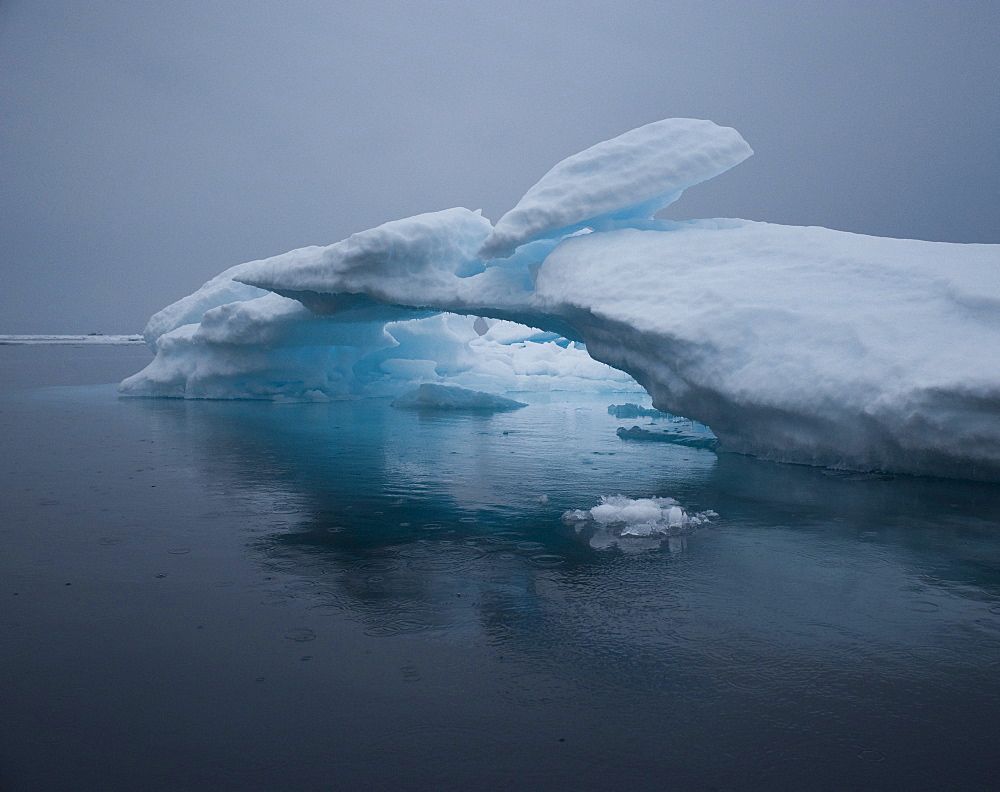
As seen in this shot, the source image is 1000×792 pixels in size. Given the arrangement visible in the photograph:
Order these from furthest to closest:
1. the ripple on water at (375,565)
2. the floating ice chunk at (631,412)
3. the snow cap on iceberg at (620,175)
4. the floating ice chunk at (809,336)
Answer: the floating ice chunk at (631,412), the snow cap on iceberg at (620,175), the floating ice chunk at (809,336), the ripple on water at (375,565)

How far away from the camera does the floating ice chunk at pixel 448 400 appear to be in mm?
15797

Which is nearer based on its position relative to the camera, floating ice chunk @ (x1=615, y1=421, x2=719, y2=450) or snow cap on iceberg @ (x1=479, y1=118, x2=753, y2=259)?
snow cap on iceberg @ (x1=479, y1=118, x2=753, y2=259)

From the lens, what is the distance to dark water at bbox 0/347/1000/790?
253 cm

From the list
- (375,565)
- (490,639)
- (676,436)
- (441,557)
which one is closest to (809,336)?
(676,436)

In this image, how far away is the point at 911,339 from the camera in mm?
7102

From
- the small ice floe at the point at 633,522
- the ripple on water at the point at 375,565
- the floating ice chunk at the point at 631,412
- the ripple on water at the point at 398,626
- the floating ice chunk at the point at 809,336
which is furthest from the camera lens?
the floating ice chunk at the point at 631,412

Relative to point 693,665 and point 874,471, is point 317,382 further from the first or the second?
point 693,665

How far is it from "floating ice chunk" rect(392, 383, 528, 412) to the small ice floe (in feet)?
32.5

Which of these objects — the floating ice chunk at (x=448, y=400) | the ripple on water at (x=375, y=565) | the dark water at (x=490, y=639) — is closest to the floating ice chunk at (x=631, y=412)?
the floating ice chunk at (x=448, y=400)

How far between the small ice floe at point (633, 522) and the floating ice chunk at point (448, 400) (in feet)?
32.5

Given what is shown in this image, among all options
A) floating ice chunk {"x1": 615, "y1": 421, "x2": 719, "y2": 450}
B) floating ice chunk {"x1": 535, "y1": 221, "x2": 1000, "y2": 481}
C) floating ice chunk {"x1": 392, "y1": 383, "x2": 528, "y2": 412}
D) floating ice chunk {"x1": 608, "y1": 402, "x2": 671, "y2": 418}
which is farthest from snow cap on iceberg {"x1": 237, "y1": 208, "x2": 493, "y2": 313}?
floating ice chunk {"x1": 608, "y1": 402, "x2": 671, "y2": 418}

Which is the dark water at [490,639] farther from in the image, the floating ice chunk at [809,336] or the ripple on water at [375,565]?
the floating ice chunk at [809,336]

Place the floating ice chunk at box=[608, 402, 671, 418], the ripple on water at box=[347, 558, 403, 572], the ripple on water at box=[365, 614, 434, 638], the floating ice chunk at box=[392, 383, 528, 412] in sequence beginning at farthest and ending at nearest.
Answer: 1. the floating ice chunk at box=[392, 383, 528, 412]
2. the floating ice chunk at box=[608, 402, 671, 418]
3. the ripple on water at box=[347, 558, 403, 572]
4. the ripple on water at box=[365, 614, 434, 638]

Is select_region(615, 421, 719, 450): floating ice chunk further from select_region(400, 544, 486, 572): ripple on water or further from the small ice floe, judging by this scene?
select_region(400, 544, 486, 572): ripple on water
